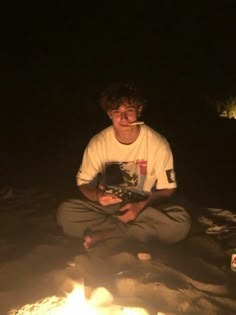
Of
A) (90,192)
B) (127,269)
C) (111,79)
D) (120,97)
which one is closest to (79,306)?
(127,269)

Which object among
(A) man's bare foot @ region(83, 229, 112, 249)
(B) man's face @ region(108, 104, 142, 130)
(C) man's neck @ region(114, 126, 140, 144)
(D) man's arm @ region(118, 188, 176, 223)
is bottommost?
(A) man's bare foot @ region(83, 229, 112, 249)

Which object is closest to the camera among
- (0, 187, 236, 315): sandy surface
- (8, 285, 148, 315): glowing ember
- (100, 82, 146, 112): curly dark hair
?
(8, 285, 148, 315): glowing ember

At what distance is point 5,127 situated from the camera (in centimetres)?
732

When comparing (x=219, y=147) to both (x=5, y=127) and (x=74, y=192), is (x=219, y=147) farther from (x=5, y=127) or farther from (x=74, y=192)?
(x=5, y=127)

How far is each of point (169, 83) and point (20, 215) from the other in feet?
25.3

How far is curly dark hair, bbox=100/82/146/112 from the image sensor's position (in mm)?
3317

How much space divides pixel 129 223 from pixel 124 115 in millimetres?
810

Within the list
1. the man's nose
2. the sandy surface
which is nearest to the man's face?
the man's nose

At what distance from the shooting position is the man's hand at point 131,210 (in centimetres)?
337

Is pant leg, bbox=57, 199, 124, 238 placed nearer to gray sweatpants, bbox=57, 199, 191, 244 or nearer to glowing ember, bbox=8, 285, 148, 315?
gray sweatpants, bbox=57, 199, 191, 244

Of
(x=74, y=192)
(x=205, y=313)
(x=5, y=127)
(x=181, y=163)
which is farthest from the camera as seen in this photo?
(x=5, y=127)

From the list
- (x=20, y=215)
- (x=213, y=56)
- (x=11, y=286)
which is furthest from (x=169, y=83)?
(x=11, y=286)

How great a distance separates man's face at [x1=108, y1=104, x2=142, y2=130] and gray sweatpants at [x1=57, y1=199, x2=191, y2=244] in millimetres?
636

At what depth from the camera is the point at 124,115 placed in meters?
3.33
